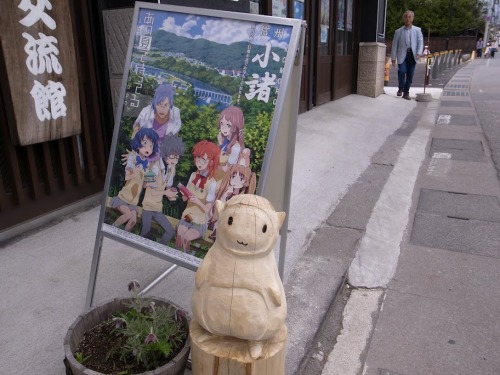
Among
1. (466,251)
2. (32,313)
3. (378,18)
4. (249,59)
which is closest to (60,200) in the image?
(32,313)

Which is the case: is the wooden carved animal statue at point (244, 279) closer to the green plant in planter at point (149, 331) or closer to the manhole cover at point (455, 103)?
the green plant in planter at point (149, 331)

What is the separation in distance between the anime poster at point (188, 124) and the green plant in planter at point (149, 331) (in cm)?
26

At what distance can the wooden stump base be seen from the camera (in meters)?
1.63

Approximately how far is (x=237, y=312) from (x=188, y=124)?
3.10ft

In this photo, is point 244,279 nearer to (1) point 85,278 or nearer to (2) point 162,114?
(2) point 162,114

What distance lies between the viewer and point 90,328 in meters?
1.99

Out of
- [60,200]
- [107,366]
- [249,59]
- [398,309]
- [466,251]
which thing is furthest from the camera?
Answer: [60,200]

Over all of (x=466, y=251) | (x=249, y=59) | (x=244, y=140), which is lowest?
(x=466, y=251)

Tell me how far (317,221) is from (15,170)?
2.48m

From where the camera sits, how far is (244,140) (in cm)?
201

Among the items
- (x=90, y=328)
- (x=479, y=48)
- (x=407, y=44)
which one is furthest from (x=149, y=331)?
(x=479, y=48)

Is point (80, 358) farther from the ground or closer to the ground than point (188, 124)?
closer to the ground

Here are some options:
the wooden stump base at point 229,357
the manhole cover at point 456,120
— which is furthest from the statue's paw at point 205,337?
the manhole cover at point 456,120

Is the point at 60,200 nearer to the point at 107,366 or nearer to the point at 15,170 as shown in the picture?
the point at 15,170
